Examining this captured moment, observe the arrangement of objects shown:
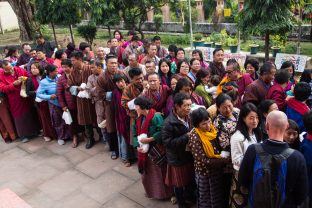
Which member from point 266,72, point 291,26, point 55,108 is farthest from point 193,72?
point 291,26

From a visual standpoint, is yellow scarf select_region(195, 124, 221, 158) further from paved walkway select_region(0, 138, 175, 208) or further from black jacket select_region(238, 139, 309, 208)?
paved walkway select_region(0, 138, 175, 208)

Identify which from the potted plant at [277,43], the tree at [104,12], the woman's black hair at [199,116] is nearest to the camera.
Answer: the woman's black hair at [199,116]

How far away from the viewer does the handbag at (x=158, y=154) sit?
145 inches

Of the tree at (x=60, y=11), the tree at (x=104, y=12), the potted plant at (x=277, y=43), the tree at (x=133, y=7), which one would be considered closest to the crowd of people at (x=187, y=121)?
the tree at (x=60, y=11)

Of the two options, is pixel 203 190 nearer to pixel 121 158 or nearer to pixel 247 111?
pixel 247 111

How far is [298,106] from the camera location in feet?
11.3

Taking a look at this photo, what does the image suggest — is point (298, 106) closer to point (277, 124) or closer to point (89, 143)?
point (277, 124)

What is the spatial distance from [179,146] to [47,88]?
3194mm

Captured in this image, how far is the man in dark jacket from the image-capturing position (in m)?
3.27

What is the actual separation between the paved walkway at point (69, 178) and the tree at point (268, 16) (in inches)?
170

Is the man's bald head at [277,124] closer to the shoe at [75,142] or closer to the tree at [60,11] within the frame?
the shoe at [75,142]

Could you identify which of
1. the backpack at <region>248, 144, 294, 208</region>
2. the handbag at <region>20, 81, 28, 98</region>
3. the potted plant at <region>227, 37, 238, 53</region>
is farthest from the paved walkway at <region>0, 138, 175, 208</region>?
the potted plant at <region>227, 37, 238, 53</region>

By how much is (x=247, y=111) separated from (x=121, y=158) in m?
2.91

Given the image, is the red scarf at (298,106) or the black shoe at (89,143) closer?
the red scarf at (298,106)
